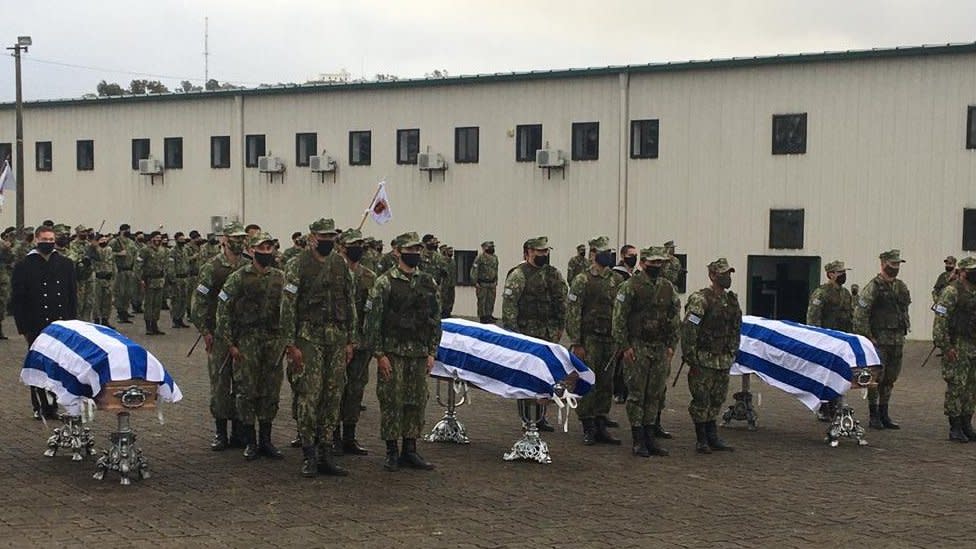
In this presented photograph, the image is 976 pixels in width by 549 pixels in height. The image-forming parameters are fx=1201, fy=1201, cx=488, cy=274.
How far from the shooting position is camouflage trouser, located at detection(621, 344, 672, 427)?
37.0 feet

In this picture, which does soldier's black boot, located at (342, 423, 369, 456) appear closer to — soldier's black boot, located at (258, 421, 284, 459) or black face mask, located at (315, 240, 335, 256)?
soldier's black boot, located at (258, 421, 284, 459)

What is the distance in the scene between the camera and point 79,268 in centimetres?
2147

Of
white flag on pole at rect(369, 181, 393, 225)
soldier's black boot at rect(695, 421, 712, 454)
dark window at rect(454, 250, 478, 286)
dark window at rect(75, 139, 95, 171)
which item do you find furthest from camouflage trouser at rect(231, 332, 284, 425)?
dark window at rect(75, 139, 95, 171)

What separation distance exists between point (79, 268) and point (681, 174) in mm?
13829

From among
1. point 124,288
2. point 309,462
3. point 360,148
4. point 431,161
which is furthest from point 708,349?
point 360,148

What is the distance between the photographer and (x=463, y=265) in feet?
105

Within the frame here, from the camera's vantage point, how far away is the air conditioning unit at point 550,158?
29734mm

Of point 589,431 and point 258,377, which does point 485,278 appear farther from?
point 258,377

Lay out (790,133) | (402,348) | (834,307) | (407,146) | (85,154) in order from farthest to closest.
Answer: (85,154) → (407,146) → (790,133) → (834,307) → (402,348)

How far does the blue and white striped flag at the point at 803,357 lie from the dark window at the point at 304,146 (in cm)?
2298

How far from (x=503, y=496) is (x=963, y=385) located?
584 centimetres

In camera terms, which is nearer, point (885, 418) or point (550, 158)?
point (885, 418)

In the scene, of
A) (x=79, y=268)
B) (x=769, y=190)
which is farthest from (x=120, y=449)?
(x=769, y=190)

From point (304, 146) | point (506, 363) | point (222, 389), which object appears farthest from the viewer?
point (304, 146)
